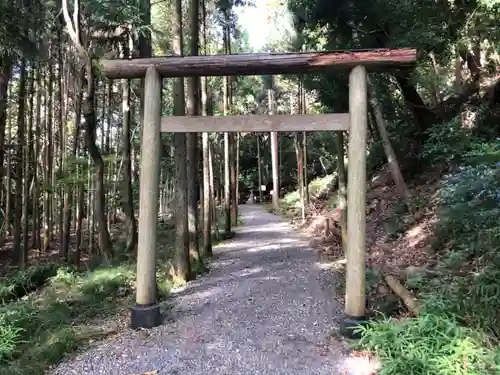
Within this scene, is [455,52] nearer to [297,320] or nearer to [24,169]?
[297,320]

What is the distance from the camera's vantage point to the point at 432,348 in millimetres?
3438

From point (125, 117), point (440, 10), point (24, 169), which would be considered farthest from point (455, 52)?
point (24, 169)

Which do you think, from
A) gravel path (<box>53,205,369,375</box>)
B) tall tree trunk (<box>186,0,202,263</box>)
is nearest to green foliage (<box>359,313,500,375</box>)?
gravel path (<box>53,205,369,375</box>)

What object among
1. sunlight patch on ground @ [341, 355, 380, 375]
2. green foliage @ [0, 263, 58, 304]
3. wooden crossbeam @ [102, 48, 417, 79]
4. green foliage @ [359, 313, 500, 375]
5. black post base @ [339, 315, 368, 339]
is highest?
wooden crossbeam @ [102, 48, 417, 79]

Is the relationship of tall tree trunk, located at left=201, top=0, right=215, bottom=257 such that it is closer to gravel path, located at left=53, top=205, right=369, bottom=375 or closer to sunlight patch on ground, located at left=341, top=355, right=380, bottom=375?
gravel path, located at left=53, top=205, right=369, bottom=375

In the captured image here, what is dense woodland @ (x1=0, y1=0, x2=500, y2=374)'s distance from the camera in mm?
4062

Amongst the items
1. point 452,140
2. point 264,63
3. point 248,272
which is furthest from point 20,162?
point 452,140

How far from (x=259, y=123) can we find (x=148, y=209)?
1685 millimetres

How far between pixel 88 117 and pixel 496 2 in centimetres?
713

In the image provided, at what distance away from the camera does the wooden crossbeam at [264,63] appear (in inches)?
177

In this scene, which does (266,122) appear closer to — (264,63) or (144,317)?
(264,63)

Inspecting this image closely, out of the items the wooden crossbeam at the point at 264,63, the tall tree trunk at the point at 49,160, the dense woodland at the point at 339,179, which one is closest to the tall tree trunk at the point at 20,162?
the dense woodland at the point at 339,179

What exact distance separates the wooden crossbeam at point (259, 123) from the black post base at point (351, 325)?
2146mm

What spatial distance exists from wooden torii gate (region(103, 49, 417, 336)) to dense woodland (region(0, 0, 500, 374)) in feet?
1.98
